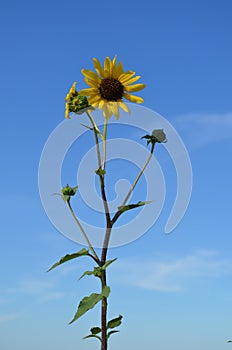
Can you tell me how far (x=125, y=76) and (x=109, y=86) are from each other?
0.48 feet

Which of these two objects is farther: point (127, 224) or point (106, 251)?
point (127, 224)

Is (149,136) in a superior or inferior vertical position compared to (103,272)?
superior

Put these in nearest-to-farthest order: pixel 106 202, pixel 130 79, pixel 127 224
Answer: pixel 106 202
pixel 127 224
pixel 130 79

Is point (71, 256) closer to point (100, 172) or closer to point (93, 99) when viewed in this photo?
point (100, 172)

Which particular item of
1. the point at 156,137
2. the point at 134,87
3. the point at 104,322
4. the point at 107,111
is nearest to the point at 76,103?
the point at 107,111

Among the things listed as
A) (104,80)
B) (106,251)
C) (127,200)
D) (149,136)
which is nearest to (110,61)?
(104,80)

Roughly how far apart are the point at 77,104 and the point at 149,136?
58 centimetres

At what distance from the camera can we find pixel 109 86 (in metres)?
3.48

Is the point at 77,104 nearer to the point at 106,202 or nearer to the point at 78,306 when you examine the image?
the point at 106,202

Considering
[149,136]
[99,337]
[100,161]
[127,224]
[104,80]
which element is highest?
[104,80]

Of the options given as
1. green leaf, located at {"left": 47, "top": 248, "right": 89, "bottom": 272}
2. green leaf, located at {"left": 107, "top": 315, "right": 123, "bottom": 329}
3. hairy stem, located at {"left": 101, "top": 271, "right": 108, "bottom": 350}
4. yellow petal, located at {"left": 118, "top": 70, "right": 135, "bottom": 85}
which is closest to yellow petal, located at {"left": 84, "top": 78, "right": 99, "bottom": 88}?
yellow petal, located at {"left": 118, "top": 70, "right": 135, "bottom": 85}

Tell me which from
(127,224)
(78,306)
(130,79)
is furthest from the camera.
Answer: (130,79)

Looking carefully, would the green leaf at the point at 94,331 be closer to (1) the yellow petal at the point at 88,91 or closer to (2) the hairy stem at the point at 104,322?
(2) the hairy stem at the point at 104,322

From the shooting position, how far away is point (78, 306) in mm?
2885
